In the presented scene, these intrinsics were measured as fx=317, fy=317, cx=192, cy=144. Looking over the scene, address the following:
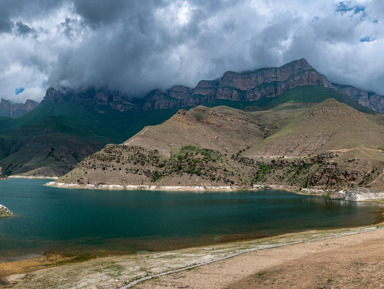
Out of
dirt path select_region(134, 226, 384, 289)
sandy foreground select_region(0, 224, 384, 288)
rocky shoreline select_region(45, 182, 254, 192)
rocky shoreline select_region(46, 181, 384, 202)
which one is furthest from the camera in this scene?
rocky shoreline select_region(45, 182, 254, 192)

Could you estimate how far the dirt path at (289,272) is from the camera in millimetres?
20562

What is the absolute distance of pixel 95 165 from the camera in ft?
552

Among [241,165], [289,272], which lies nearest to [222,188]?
[241,165]

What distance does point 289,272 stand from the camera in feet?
80.4

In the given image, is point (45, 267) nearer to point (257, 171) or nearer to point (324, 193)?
point (324, 193)

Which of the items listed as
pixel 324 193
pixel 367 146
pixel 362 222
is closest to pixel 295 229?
pixel 362 222

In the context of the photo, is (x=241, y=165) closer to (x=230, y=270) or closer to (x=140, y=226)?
(x=140, y=226)

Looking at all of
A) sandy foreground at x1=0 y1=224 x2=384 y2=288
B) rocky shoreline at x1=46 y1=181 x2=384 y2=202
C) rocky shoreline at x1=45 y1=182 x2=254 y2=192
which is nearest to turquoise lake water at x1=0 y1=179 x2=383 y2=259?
sandy foreground at x1=0 y1=224 x2=384 y2=288

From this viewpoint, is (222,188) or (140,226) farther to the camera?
(222,188)

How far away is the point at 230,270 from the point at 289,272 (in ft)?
17.6

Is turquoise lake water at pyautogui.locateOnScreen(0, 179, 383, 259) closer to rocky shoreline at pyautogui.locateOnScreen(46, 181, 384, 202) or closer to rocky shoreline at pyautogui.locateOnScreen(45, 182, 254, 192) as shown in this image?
rocky shoreline at pyautogui.locateOnScreen(46, 181, 384, 202)

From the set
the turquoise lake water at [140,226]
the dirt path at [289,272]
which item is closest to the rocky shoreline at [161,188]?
the turquoise lake water at [140,226]

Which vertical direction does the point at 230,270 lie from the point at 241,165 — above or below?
below

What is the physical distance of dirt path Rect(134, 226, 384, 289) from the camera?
20.6m
